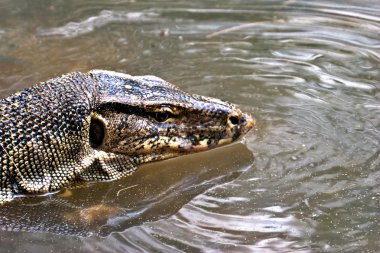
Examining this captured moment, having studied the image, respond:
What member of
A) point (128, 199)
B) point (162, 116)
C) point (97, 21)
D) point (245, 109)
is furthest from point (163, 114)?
point (97, 21)

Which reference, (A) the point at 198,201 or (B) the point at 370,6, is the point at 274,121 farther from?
(B) the point at 370,6

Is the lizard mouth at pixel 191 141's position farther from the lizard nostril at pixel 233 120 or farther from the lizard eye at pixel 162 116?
the lizard eye at pixel 162 116

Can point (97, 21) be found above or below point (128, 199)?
above

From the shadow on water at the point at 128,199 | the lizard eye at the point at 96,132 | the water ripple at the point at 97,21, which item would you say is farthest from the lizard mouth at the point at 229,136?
the water ripple at the point at 97,21

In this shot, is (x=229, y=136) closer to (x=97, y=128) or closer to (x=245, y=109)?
(x=245, y=109)

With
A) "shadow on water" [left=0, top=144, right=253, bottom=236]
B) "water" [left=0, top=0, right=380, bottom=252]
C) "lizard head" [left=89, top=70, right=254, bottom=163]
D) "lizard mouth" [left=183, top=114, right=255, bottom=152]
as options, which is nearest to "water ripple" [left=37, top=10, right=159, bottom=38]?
"water" [left=0, top=0, right=380, bottom=252]
